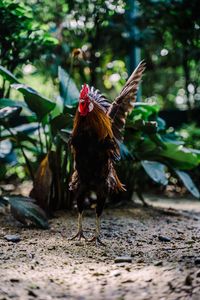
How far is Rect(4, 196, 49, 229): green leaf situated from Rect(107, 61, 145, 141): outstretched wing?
1.10 metres

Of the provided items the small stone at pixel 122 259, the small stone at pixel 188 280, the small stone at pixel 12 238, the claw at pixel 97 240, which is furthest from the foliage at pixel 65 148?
the small stone at pixel 188 280

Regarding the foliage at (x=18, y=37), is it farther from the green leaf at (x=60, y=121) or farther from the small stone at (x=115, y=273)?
the small stone at (x=115, y=273)

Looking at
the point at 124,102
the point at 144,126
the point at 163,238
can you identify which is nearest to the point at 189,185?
the point at 144,126

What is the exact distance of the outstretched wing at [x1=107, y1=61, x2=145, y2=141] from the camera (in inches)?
125

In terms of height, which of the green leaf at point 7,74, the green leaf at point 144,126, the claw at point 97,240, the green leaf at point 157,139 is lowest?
the claw at point 97,240

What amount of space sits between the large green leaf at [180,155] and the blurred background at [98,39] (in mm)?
211

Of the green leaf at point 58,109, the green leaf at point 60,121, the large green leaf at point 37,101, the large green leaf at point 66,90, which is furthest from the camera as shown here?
the large green leaf at point 66,90

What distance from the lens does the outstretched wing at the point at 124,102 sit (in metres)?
3.18

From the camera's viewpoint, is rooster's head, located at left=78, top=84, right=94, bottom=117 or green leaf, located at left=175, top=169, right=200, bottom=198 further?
green leaf, located at left=175, top=169, right=200, bottom=198

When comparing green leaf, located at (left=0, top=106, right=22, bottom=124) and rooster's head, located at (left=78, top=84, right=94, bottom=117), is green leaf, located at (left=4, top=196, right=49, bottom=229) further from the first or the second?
rooster's head, located at (left=78, top=84, right=94, bottom=117)

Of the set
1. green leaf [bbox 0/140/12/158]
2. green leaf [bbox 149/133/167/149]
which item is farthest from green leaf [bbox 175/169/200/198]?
green leaf [bbox 0/140/12/158]

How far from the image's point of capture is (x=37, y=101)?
11.3 feet

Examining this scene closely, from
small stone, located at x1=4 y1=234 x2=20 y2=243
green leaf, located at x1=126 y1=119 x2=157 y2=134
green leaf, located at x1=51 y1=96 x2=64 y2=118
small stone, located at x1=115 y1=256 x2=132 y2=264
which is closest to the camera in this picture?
small stone, located at x1=115 y1=256 x2=132 y2=264

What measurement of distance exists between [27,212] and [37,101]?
1150mm
